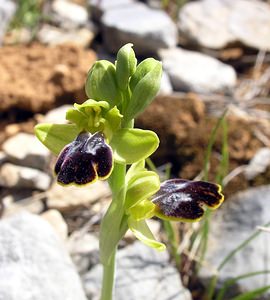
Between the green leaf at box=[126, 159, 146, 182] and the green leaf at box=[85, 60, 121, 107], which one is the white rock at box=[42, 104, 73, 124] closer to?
the green leaf at box=[126, 159, 146, 182]

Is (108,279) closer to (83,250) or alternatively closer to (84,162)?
(84,162)

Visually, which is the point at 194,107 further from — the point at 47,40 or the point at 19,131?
the point at 47,40

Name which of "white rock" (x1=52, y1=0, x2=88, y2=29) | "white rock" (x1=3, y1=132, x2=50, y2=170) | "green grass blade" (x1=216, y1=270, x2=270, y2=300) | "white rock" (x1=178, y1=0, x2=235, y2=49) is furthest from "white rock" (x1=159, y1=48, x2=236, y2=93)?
"green grass blade" (x1=216, y1=270, x2=270, y2=300)

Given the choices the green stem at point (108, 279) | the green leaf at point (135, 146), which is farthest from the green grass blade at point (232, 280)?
the green leaf at point (135, 146)

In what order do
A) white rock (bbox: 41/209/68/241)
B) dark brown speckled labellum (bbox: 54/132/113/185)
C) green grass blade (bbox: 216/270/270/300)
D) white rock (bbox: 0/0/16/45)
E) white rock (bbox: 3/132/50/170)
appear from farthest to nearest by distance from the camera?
white rock (bbox: 0/0/16/45)
white rock (bbox: 3/132/50/170)
white rock (bbox: 41/209/68/241)
green grass blade (bbox: 216/270/270/300)
dark brown speckled labellum (bbox: 54/132/113/185)

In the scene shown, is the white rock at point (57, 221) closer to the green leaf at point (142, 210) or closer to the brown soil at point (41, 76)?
the brown soil at point (41, 76)

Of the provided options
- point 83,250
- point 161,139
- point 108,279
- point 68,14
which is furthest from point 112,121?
point 68,14
